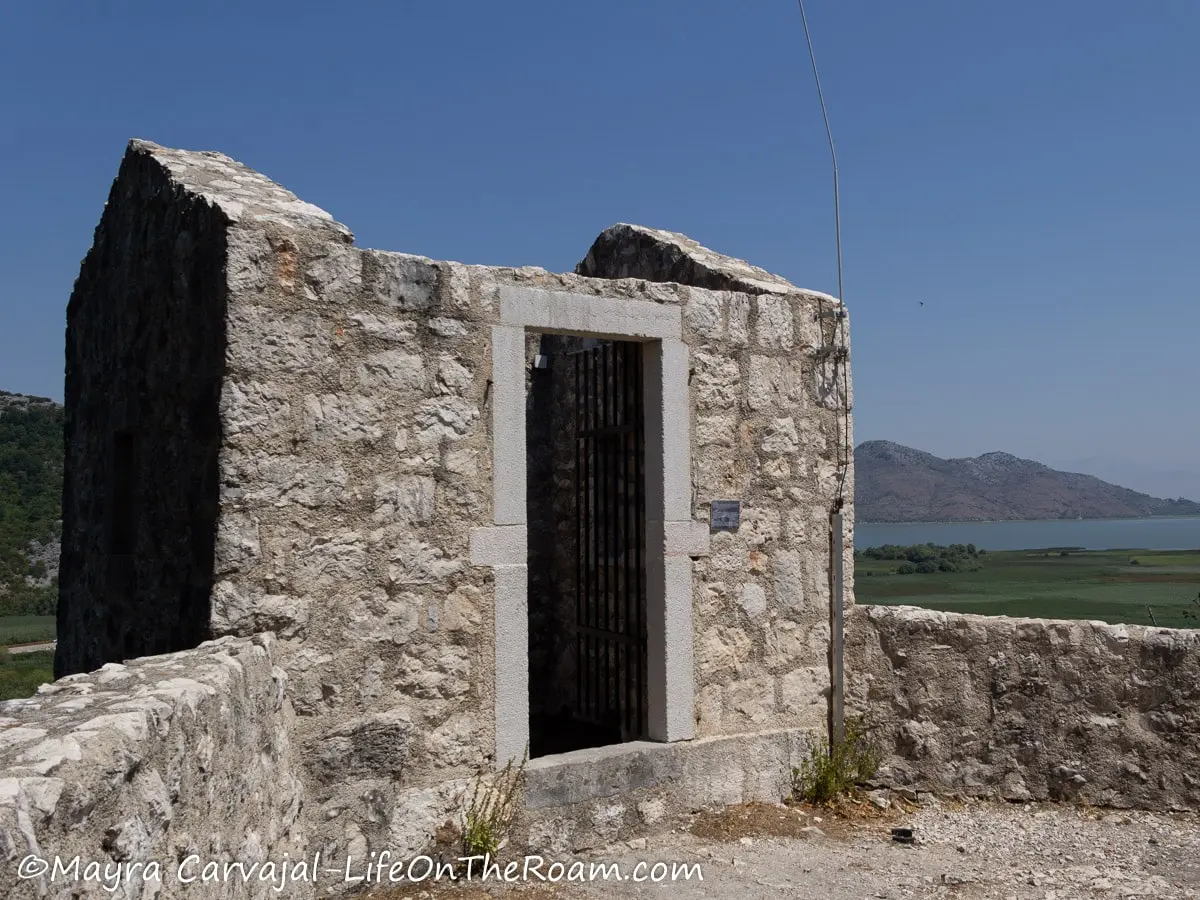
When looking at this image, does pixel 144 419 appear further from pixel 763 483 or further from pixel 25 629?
pixel 25 629

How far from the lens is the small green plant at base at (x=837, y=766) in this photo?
18.3 ft

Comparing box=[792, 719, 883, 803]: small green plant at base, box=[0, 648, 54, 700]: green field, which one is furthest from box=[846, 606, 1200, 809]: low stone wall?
box=[0, 648, 54, 700]: green field

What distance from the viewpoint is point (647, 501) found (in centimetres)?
525

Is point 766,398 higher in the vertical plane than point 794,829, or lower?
higher

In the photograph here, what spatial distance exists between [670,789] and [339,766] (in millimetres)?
1688

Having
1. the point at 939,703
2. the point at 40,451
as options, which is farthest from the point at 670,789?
the point at 40,451

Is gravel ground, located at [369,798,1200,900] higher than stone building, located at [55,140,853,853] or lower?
lower

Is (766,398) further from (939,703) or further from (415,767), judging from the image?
(415,767)

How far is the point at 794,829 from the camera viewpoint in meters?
5.19

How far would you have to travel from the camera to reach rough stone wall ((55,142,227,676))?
404 centimetres

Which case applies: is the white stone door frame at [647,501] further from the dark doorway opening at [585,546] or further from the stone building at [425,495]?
the dark doorway opening at [585,546]

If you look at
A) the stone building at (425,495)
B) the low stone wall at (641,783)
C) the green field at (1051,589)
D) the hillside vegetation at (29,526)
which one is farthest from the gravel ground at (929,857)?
the hillside vegetation at (29,526)

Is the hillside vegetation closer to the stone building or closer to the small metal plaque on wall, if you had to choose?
the stone building

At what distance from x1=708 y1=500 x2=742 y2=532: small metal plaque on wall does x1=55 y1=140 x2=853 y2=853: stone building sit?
1 centimetres
